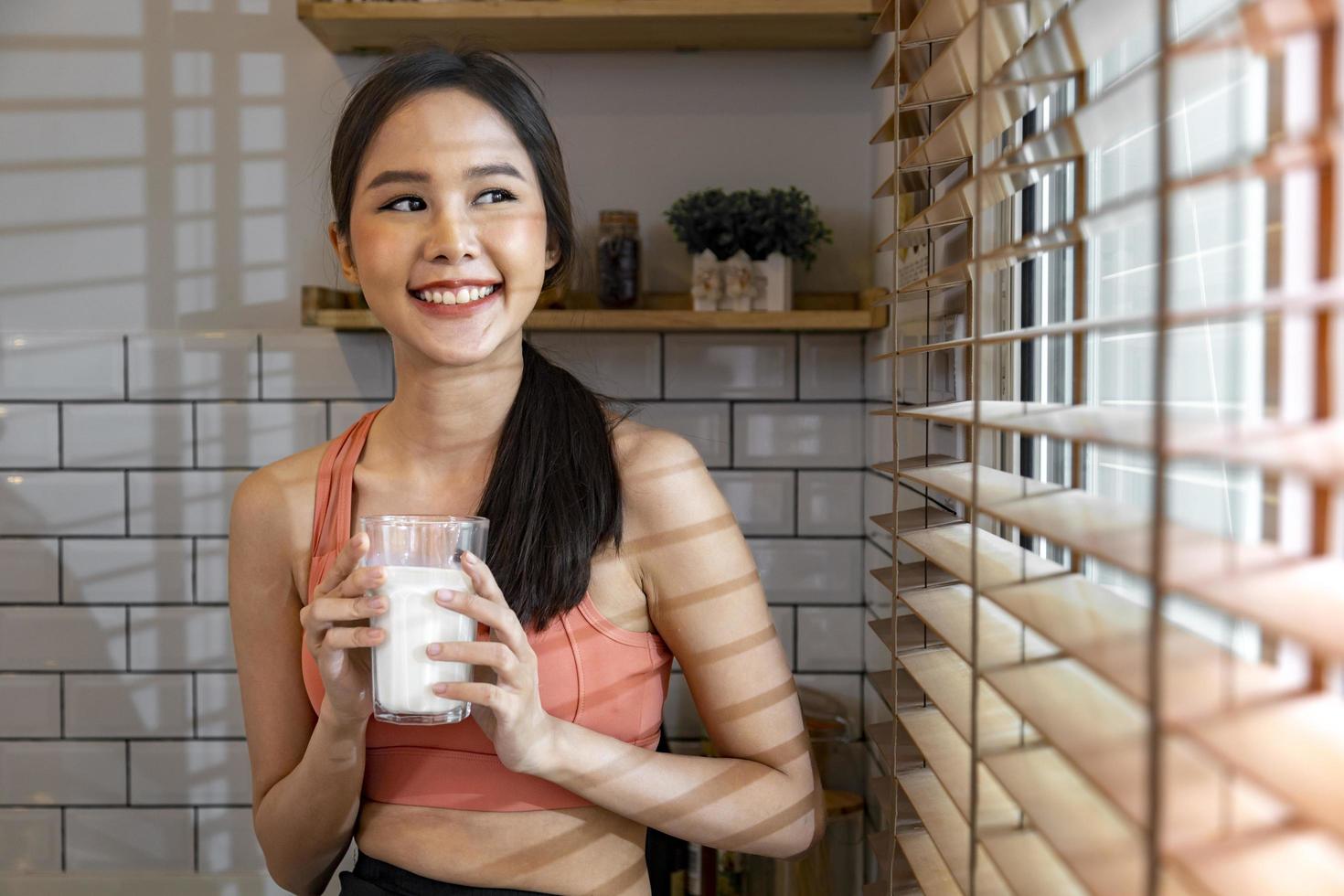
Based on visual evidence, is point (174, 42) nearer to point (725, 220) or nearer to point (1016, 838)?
point (725, 220)

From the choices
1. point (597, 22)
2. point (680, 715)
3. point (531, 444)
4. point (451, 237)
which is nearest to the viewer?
point (451, 237)

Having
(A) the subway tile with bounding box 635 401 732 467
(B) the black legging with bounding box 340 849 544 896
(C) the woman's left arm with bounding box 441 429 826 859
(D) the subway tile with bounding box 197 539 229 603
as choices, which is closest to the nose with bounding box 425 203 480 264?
(C) the woman's left arm with bounding box 441 429 826 859

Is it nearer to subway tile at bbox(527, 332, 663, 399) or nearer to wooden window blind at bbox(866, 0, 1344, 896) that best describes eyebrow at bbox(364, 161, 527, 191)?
wooden window blind at bbox(866, 0, 1344, 896)

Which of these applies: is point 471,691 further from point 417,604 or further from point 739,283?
point 739,283

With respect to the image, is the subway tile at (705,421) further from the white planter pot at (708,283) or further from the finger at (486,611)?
the finger at (486,611)

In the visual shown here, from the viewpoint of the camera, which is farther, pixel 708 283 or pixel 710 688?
pixel 708 283

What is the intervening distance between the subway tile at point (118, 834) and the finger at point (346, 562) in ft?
4.30

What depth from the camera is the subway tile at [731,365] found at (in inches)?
77.7

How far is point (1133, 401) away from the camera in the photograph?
0.85 m

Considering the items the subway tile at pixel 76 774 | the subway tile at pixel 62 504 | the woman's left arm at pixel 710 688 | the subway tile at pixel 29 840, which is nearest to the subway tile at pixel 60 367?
the subway tile at pixel 62 504

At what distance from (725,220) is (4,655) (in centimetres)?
151

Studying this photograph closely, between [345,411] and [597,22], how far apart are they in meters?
0.81

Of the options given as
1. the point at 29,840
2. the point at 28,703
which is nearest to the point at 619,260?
the point at 28,703

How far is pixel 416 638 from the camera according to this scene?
0.90 m
